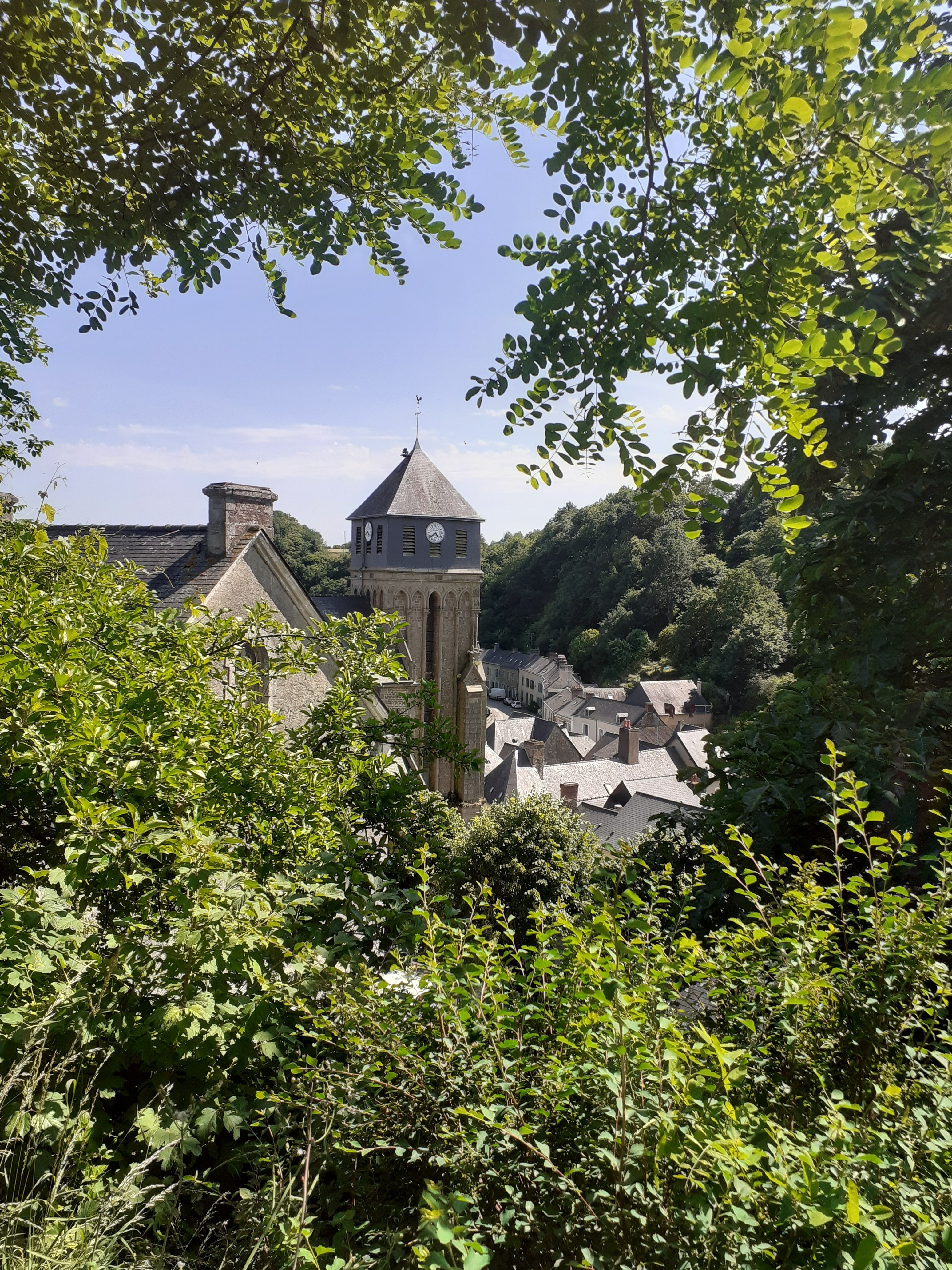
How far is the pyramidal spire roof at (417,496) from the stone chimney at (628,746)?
12866mm

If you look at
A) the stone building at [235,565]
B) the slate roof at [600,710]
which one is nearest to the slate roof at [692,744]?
the slate roof at [600,710]

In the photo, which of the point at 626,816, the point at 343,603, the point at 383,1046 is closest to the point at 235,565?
the point at 383,1046

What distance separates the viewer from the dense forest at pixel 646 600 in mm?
51469

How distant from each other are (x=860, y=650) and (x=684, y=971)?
150 inches

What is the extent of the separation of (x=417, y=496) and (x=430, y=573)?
3205 mm

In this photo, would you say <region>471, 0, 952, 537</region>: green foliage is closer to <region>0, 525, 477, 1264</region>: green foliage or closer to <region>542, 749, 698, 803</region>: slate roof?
<region>0, 525, 477, 1264</region>: green foliage

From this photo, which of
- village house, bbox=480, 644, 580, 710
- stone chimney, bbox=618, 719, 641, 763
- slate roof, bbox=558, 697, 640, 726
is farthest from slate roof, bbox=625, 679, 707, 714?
stone chimney, bbox=618, 719, 641, 763

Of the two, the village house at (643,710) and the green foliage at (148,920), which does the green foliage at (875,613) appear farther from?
the village house at (643,710)

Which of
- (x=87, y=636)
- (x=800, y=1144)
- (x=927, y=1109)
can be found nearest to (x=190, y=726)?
(x=87, y=636)

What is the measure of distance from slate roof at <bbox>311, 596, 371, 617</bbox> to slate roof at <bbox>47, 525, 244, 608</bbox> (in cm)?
1269

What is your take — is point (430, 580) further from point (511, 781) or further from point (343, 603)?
point (511, 781)

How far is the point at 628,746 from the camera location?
3453 cm

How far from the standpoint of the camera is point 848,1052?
2.28 meters

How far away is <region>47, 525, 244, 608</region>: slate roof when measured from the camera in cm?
1036
